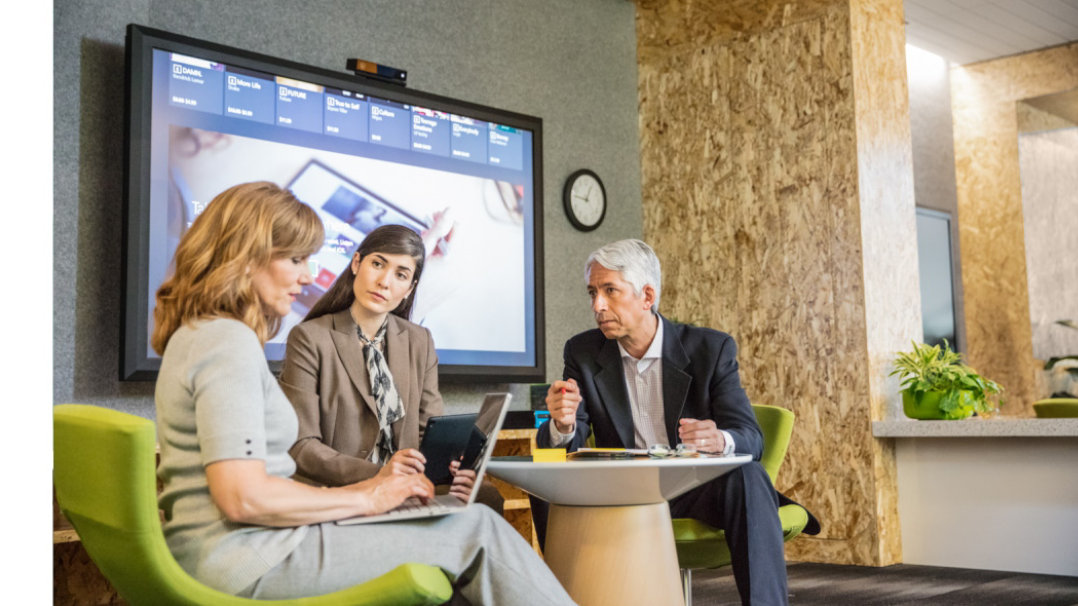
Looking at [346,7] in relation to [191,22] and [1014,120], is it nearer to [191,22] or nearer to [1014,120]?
[191,22]

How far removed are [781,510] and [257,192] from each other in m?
1.68

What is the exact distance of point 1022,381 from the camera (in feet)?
23.6

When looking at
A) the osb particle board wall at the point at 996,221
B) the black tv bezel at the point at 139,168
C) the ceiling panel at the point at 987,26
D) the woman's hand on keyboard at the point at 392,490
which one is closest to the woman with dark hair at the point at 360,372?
the woman's hand on keyboard at the point at 392,490

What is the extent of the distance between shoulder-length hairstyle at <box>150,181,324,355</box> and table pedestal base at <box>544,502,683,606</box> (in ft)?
2.98

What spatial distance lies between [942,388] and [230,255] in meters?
3.69

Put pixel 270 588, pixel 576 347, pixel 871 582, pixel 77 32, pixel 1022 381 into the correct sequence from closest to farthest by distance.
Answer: pixel 270 588
pixel 576 347
pixel 77 32
pixel 871 582
pixel 1022 381

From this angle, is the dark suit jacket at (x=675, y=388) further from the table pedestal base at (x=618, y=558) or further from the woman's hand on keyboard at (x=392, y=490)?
the woman's hand on keyboard at (x=392, y=490)

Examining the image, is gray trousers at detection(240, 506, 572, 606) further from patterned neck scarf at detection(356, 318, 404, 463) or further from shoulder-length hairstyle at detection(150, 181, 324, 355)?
patterned neck scarf at detection(356, 318, 404, 463)

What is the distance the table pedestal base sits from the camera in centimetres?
219

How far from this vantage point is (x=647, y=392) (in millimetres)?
2764

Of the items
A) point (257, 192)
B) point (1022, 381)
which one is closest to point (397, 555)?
point (257, 192)

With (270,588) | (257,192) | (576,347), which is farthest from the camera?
(576,347)

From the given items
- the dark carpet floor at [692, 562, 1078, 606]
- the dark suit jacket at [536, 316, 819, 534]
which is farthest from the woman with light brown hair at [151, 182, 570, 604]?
the dark carpet floor at [692, 562, 1078, 606]

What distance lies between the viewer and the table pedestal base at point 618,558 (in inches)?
86.2
